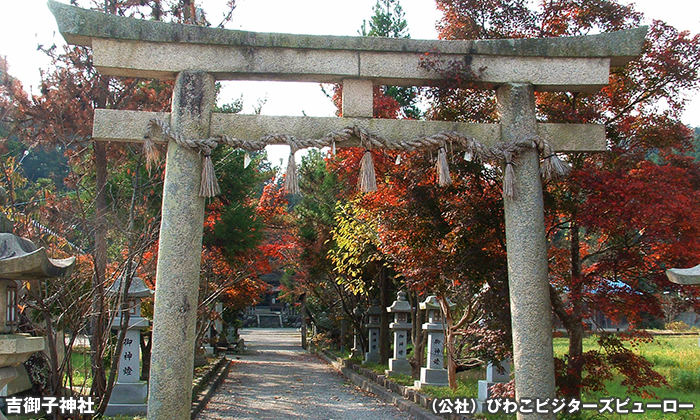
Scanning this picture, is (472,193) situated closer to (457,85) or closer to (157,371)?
(457,85)

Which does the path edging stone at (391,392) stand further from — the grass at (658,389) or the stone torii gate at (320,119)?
the stone torii gate at (320,119)

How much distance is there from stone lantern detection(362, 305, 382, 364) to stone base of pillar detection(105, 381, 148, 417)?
8220mm

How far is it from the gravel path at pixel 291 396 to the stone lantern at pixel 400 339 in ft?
3.24

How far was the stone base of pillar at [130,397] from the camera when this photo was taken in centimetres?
887

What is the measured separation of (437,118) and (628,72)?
8.32 feet

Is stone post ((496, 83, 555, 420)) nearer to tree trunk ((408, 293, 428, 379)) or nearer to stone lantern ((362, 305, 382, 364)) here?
tree trunk ((408, 293, 428, 379))

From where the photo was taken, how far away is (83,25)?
5.59 m

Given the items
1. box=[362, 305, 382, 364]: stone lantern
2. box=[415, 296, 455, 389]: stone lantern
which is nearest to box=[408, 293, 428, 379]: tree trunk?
box=[415, 296, 455, 389]: stone lantern

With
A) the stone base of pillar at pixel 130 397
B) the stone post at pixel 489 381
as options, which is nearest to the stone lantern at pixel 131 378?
the stone base of pillar at pixel 130 397

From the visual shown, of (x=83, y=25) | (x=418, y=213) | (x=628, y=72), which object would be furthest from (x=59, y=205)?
(x=628, y=72)

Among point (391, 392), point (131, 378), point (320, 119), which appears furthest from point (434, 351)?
point (320, 119)

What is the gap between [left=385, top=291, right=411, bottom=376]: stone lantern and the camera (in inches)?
527

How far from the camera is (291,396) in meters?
12.0

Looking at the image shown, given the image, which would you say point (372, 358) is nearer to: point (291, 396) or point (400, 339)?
point (400, 339)
